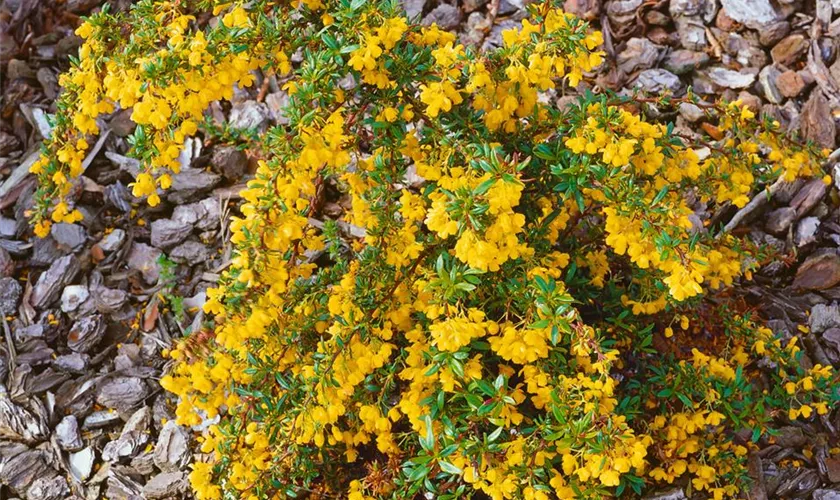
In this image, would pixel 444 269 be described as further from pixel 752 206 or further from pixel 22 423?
pixel 22 423

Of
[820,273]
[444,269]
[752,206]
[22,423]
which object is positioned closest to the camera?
[444,269]

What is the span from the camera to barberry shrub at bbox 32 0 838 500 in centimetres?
199

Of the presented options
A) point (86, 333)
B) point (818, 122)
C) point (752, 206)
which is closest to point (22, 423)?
point (86, 333)

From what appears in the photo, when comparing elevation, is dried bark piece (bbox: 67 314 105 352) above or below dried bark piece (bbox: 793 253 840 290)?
above

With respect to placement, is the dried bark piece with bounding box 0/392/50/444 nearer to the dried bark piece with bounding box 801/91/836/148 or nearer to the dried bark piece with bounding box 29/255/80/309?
the dried bark piece with bounding box 29/255/80/309

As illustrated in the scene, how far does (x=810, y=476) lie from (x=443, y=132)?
1.71 m

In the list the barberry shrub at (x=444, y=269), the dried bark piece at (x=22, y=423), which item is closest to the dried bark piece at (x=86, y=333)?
the dried bark piece at (x=22, y=423)

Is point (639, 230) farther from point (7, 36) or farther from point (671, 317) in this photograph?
point (7, 36)

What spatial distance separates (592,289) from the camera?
2.71m

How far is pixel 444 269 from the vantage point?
82.1 inches

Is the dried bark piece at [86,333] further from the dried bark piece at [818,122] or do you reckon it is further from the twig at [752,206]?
→ the dried bark piece at [818,122]

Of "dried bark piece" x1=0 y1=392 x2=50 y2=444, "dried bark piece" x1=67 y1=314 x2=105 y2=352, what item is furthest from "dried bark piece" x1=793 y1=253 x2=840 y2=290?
"dried bark piece" x1=0 y1=392 x2=50 y2=444

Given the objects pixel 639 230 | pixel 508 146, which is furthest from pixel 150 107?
pixel 639 230

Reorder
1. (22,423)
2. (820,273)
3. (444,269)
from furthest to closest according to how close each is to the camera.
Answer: (820,273) → (22,423) → (444,269)
